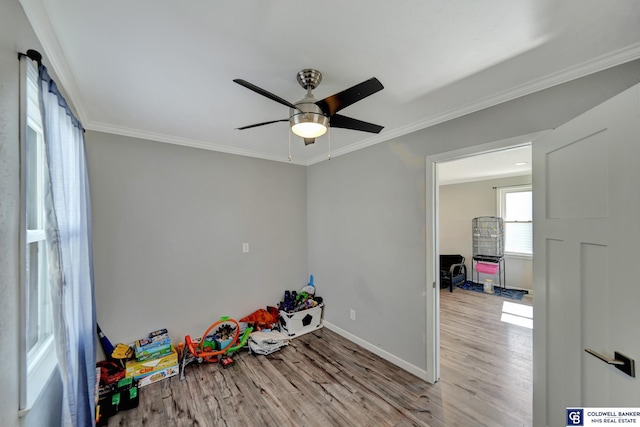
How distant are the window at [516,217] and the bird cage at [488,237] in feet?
0.52

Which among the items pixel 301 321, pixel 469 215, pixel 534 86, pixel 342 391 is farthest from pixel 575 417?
pixel 469 215

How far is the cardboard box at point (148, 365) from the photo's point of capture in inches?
87.0

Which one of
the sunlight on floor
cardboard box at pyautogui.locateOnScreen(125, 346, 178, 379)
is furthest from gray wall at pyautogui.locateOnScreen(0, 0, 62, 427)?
the sunlight on floor

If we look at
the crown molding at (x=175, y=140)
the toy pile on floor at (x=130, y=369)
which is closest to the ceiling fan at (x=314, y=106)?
the crown molding at (x=175, y=140)

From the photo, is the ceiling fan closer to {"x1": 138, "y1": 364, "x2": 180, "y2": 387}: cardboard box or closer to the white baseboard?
the white baseboard

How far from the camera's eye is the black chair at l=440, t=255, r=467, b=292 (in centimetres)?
514

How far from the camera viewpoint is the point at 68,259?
1357mm

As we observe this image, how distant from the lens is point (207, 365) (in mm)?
2537

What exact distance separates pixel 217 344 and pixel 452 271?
470 centimetres

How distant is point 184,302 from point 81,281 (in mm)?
1240

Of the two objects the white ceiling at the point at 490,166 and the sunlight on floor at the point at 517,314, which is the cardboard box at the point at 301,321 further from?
the sunlight on floor at the point at 517,314

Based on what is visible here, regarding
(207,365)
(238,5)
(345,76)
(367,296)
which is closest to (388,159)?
(345,76)

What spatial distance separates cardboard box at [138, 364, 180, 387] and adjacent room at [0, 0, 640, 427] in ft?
0.05

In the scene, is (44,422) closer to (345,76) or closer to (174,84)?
(174,84)
